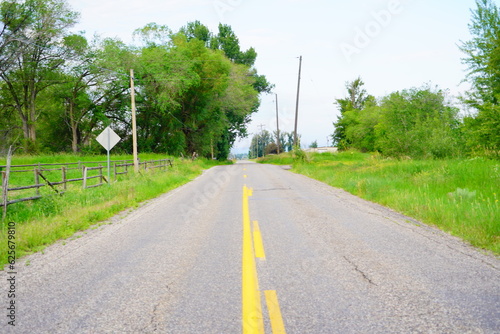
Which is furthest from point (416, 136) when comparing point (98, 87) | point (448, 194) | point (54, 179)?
point (98, 87)

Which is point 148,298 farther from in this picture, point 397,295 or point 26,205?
point 26,205

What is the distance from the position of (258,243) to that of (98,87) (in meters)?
37.1

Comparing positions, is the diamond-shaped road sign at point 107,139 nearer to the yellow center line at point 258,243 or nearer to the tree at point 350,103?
the yellow center line at point 258,243

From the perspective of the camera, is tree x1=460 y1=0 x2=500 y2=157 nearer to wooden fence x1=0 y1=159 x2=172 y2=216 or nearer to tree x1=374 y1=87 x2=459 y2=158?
tree x1=374 y1=87 x2=459 y2=158

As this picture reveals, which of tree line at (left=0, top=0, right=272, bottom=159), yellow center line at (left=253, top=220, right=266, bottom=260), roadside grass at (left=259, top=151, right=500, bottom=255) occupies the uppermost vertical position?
tree line at (left=0, top=0, right=272, bottom=159)

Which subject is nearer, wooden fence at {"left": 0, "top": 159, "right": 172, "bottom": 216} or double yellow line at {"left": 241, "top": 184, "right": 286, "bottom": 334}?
double yellow line at {"left": 241, "top": 184, "right": 286, "bottom": 334}

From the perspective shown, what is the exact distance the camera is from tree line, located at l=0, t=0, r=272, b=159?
33344 millimetres

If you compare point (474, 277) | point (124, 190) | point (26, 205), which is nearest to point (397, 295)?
point (474, 277)

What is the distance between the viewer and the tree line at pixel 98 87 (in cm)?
3334

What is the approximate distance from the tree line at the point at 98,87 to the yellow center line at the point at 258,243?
3026cm

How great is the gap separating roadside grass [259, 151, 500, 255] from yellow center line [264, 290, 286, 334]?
3744mm

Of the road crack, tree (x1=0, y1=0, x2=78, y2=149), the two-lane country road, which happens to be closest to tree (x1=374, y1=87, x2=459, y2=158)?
the two-lane country road

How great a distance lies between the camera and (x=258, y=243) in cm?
571

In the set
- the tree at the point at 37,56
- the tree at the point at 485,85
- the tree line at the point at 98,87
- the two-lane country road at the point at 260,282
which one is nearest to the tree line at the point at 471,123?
the tree at the point at 485,85
